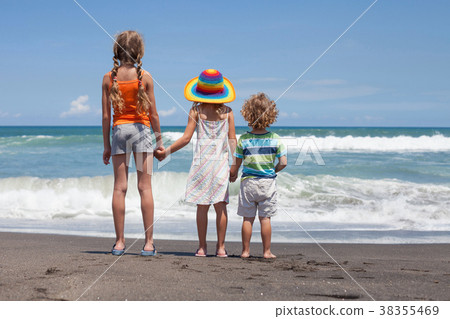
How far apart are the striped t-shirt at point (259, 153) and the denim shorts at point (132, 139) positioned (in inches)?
30.0

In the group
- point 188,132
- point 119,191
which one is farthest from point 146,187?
point 188,132

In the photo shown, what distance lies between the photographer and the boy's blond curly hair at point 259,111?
4062mm

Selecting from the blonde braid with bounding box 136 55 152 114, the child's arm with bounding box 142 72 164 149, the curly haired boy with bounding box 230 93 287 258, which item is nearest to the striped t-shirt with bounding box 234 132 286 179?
the curly haired boy with bounding box 230 93 287 258

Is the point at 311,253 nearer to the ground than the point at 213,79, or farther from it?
nearer to the ground

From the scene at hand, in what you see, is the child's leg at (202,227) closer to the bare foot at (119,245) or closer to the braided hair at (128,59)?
the bare foot at (119,245)

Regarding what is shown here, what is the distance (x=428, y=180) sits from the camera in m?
12.1

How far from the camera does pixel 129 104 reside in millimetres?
3789

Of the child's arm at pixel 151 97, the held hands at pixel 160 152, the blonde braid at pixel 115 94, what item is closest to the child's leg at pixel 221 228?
the held hands at pixel 160 152

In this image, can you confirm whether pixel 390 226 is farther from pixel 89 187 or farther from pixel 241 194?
pixel 89 187

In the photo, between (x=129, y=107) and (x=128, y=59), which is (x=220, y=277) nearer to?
(x=129, y=107)

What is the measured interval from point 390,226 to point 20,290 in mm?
5380

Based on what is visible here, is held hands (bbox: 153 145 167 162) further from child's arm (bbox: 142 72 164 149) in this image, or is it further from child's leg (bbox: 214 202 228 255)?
child's leg (bbox: 214 202 228 255)

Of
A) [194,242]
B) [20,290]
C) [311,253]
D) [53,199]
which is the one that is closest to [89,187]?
[53,199]
